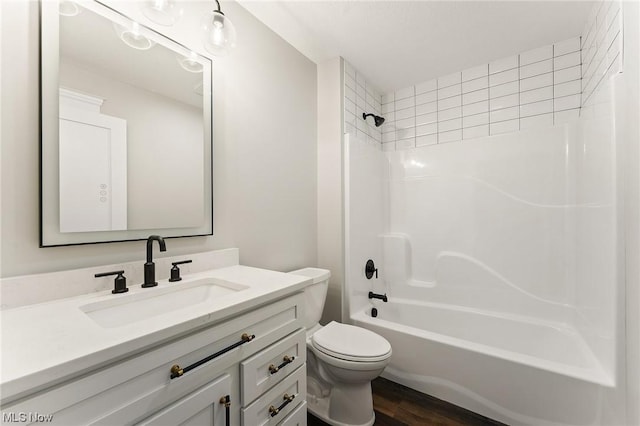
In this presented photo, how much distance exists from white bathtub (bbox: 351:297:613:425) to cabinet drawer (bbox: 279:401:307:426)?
89 cm

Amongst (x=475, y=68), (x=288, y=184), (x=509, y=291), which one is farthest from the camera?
(x=475, y=68)

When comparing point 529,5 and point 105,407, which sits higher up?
point 529,5

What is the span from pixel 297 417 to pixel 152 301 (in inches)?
30.0

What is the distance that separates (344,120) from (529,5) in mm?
1273

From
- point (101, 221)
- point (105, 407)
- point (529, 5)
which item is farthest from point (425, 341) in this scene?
point (529, 5)

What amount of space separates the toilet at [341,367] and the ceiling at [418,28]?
1.60 metres

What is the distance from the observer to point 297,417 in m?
1.12

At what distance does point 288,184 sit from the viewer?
1.88 metres

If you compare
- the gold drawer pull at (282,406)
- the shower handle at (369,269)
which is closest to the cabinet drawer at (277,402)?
the gold drawer pull at (282,406)

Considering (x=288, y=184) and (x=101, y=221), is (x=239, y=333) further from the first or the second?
(x=288, y=184)

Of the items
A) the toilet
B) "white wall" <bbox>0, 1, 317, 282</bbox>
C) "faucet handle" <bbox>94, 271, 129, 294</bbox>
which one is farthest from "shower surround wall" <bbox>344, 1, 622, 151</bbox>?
"faucet handle" <bbox>94, 271, 129, 294</bbox>

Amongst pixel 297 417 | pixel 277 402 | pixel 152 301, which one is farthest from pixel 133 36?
pixel 297 417

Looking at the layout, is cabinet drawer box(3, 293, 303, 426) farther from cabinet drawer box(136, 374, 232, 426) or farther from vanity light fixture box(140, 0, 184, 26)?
vanity light fixture box(140, 0, 184, 26)

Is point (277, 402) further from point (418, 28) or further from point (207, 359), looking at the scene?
point (418, 28)
